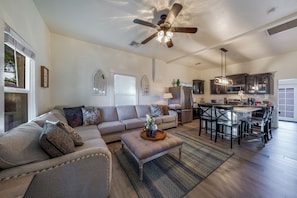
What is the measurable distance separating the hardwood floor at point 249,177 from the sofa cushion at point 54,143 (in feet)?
2.85

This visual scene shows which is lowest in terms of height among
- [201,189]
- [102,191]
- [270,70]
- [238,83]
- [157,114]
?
[201,189]

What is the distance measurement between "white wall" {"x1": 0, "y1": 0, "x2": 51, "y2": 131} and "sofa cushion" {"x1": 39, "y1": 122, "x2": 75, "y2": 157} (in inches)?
22.3

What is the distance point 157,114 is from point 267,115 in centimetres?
304

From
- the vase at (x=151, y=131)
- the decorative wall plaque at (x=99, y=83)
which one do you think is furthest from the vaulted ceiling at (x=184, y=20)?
the vase at (x=151, y=131)

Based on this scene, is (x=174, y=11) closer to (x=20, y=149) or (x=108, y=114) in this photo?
(x=20, y=149)

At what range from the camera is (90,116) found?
10.1ft

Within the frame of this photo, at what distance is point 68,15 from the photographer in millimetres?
2438

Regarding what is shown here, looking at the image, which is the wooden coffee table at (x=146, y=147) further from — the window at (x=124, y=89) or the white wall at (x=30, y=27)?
the window at (x=124, y=89)

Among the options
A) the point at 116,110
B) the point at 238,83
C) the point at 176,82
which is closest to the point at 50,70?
the point at 116,110

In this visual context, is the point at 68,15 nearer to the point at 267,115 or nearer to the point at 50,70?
the point at 50,70

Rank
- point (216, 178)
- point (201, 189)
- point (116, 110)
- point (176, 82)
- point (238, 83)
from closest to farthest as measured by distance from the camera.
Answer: point (201, 189)
point (216, 178)
point (116, 110)
point (238, 83)
point (176, 82)

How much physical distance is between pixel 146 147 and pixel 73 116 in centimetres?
213

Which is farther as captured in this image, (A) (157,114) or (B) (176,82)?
(B) (176,82)

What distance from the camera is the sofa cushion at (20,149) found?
0.93m
